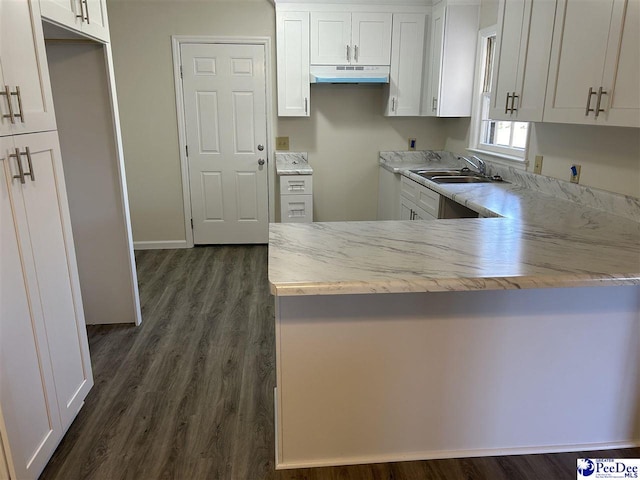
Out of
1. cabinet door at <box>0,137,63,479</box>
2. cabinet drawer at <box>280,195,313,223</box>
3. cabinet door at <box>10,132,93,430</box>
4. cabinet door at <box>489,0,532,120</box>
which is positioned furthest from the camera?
cabinet drawer at <box>280,195,313,223</box>

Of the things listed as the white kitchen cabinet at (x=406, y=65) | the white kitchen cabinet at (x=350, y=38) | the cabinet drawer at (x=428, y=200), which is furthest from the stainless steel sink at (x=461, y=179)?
the white kitchen cabinet at (x=350, y=38)

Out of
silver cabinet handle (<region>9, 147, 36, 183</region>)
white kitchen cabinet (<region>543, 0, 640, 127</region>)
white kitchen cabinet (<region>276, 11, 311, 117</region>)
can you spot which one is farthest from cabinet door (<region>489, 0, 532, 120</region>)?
silver cabinet handle (<region>9, 147, 36, 183</region>)

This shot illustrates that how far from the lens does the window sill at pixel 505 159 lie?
323cm

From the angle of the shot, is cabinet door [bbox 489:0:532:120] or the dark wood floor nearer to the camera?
the dark wood floor

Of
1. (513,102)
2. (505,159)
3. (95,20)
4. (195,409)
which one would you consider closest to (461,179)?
(505,159)

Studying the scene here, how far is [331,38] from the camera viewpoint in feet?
13.9

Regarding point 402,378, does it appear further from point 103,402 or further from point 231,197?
point 231,197

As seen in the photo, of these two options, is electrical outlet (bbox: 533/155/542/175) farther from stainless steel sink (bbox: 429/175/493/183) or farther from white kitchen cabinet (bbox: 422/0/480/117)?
white kitchen cabinet (bbox: 422/0/480/117)

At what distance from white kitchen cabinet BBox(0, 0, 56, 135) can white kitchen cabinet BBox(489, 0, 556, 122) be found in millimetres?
2409

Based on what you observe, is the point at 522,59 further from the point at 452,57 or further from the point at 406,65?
the point at 406,65

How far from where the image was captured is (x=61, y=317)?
6.63 ft

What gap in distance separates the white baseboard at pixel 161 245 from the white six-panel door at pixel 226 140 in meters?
0.17

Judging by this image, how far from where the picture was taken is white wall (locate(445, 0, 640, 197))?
226cm

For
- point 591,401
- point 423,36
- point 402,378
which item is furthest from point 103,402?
point 423,36
